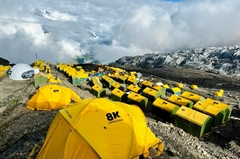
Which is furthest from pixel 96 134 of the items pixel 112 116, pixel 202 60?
pixel 202 60

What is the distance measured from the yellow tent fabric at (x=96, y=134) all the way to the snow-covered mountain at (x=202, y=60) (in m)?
86.5

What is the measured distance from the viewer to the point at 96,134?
8.23 meters

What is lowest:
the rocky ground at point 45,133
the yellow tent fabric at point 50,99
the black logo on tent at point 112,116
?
the rocky ground at point 45,133

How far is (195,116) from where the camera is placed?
1742 centimetres

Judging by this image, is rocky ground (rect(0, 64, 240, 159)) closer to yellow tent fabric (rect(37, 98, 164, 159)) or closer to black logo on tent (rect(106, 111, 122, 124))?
yellow tent fabric (rect(37, 98, 164, 159))

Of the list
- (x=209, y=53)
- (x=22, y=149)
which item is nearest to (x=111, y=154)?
(x=22, y=149)

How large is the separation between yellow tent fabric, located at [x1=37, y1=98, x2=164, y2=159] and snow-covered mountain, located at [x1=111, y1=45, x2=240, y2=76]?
86.5 meters

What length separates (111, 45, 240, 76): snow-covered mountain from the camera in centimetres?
9104

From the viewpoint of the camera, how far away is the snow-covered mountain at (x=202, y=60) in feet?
299

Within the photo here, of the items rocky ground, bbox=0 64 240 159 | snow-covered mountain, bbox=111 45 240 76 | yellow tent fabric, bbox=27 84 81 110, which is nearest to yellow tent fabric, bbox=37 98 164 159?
rocky ground, bbox=0 64 240 159

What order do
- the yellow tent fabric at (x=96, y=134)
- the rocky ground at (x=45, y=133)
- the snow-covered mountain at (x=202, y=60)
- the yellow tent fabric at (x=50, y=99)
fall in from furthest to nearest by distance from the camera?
the snow-covered mountain at (x=202, y=60)
the yellow tent fabric at (x=50, y=99)
the rocky ground at (x=45, y=133)
the yellow tent fabric at (x=96, y=134)

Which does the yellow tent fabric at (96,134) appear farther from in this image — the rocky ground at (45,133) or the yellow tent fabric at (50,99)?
the yellow tent fabric at (50,99)

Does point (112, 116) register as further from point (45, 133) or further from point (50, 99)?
point (50, 99)

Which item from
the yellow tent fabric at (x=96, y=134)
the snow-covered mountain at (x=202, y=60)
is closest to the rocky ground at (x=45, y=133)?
the yellow tent fabric at (x=96, y=134)
